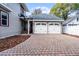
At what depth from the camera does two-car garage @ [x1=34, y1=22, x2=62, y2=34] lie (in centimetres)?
2123

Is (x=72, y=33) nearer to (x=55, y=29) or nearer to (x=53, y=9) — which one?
(x=55, y=29)

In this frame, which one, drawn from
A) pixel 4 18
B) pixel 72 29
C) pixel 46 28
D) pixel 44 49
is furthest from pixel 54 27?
pixel 44 49

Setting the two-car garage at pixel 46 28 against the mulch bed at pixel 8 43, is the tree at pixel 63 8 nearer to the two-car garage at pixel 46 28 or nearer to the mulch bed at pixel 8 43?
the two-car garage at pixel 46 28

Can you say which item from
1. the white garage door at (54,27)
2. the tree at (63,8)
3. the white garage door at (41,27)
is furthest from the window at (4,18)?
the tree at (63,8)

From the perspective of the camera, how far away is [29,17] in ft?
68.8

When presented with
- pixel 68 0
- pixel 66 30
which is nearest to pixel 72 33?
pixel 66 30

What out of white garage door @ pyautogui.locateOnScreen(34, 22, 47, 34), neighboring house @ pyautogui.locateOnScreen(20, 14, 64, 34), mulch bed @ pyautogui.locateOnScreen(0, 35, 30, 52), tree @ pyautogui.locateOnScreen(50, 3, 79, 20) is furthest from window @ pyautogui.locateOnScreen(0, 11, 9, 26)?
tree @ pyautogui.locateOnScreen(50, 3, 79, 20)

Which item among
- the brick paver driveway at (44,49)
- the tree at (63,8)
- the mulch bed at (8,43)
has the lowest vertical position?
the brick paver driveway at (44,49)

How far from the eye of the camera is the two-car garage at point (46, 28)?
2123 centimetres

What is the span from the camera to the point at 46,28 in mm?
21312

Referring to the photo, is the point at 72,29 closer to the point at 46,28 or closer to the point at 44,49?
the point at 46,28

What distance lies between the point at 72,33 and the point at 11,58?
1332cm

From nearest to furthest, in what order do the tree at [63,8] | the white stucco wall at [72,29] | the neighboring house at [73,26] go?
the white stucco wall at [72,29] → the neighboring house at [73,26] → the tree at [63,8]

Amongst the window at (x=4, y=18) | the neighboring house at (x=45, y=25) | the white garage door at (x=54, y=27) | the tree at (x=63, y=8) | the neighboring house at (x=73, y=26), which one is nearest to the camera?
the window at (x=4, y=18)
